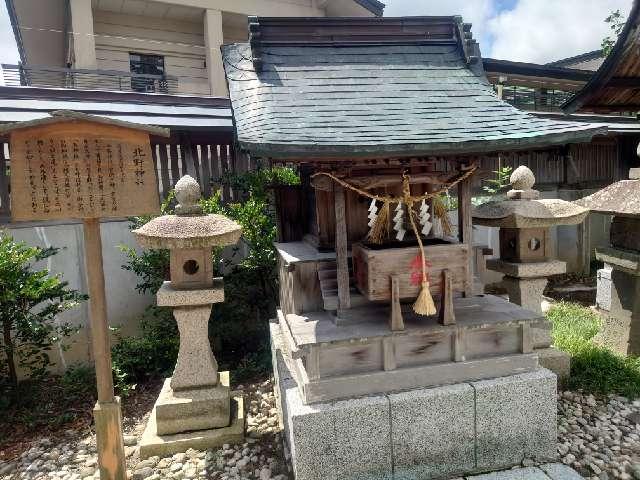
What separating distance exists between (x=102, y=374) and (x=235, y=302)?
3148mm

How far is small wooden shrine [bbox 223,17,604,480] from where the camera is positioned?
363 centimetres

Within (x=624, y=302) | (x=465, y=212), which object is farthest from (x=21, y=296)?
(x=624, y=302)

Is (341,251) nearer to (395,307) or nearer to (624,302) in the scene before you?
(395,307)

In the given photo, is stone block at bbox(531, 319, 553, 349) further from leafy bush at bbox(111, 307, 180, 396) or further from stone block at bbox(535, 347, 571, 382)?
leafy bush at bbox(111, 307, 180, 396)

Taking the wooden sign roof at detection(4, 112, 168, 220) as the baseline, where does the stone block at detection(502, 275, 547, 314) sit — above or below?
below

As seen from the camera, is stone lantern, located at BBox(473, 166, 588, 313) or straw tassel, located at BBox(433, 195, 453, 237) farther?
stone lantern, located at BBox(473, 166, 588, 313)

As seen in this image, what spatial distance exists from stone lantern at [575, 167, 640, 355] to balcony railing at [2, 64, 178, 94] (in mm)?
10313

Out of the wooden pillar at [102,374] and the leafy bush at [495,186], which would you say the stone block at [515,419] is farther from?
the leafy bush at [495,186]

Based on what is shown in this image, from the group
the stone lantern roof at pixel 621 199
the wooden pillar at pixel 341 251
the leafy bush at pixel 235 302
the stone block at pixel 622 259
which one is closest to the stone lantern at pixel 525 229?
the stone lantern roof at pixel 621 199

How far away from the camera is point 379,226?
3.99 m

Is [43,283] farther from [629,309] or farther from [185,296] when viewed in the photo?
[629,309]

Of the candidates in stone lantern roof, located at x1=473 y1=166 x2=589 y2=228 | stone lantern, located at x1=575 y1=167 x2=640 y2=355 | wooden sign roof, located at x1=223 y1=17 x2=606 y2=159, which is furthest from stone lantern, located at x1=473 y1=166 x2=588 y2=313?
wooden sign roof, located at x1=223 y1=17 x2=606 y2=159

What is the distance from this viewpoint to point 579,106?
6.90 m

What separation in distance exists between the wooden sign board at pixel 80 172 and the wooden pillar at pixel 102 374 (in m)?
0.31
